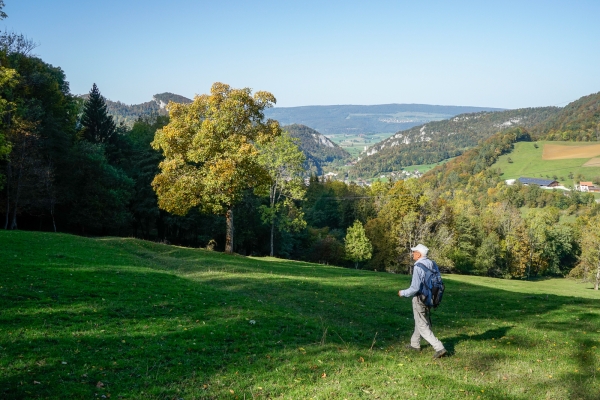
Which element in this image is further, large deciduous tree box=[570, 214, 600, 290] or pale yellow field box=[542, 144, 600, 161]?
pale yellow field box=[542, 144, 600, 161]

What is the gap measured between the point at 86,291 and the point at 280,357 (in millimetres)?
8472

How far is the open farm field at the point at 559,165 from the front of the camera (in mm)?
166000

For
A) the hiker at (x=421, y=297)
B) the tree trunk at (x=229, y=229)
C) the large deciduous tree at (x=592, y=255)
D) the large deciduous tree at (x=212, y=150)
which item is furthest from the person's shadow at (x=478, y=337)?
the large deciduous tree at (x=592, y=255)

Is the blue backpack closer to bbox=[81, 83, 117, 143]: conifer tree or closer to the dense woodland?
the dense woodland

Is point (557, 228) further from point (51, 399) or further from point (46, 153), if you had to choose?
point (51, 399)

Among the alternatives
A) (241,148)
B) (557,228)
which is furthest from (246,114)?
(557,228)

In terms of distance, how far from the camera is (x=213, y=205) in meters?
31.8

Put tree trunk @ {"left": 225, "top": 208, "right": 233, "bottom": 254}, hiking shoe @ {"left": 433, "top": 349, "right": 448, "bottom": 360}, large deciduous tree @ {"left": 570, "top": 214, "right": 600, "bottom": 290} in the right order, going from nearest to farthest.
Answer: hiking shoe @ {"left": 433, "top": 349, "right": 448, "bottom": 360}
tree trunk @ {"left": 225, "top": 208, "right": 233, "bottom": 254}
large deciduous tree @ {"left": 570, "top": 214, "right": 600, "bottom": 290}

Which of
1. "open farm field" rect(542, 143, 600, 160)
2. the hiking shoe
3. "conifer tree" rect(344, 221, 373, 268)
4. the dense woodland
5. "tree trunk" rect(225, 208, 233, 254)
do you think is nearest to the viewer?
the hiking shoe

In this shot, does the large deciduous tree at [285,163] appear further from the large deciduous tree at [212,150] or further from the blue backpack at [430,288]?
the blue backpack at [430,288]

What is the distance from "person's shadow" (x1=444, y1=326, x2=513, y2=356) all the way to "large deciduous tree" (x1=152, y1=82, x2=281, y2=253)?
2122 centimetres

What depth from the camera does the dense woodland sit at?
39.7 metres

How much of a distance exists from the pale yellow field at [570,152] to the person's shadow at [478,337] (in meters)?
205

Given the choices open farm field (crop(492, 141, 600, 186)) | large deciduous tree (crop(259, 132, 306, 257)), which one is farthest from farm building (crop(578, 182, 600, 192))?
large deciduous tree (crop(259, 132, 306, 257))
